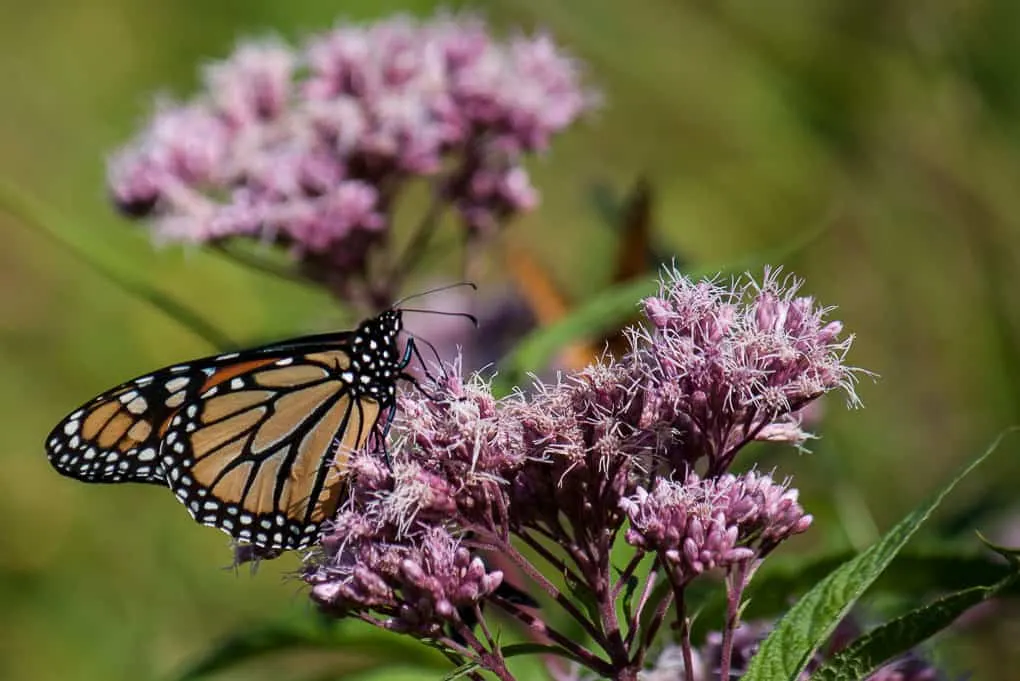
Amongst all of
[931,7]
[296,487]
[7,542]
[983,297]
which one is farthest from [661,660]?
[7,542]

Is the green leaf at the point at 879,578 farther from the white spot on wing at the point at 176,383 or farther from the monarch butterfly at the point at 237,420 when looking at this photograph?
the white spot on wing at the point at 176,383

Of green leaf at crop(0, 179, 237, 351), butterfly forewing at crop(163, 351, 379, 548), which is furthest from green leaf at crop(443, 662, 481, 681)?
green leaf at crop(0, 179, 237, 351)

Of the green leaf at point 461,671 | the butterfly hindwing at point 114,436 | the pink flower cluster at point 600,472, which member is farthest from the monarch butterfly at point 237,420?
the green leaf at point 461,671

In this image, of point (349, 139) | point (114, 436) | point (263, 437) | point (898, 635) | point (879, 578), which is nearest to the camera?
point (898, 635)

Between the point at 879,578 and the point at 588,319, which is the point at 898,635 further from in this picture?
the point at 588,319

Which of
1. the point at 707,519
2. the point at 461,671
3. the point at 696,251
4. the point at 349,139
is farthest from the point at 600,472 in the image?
the point at 696,251

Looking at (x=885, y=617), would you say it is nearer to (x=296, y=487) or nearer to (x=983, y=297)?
(x=296, y=487)
